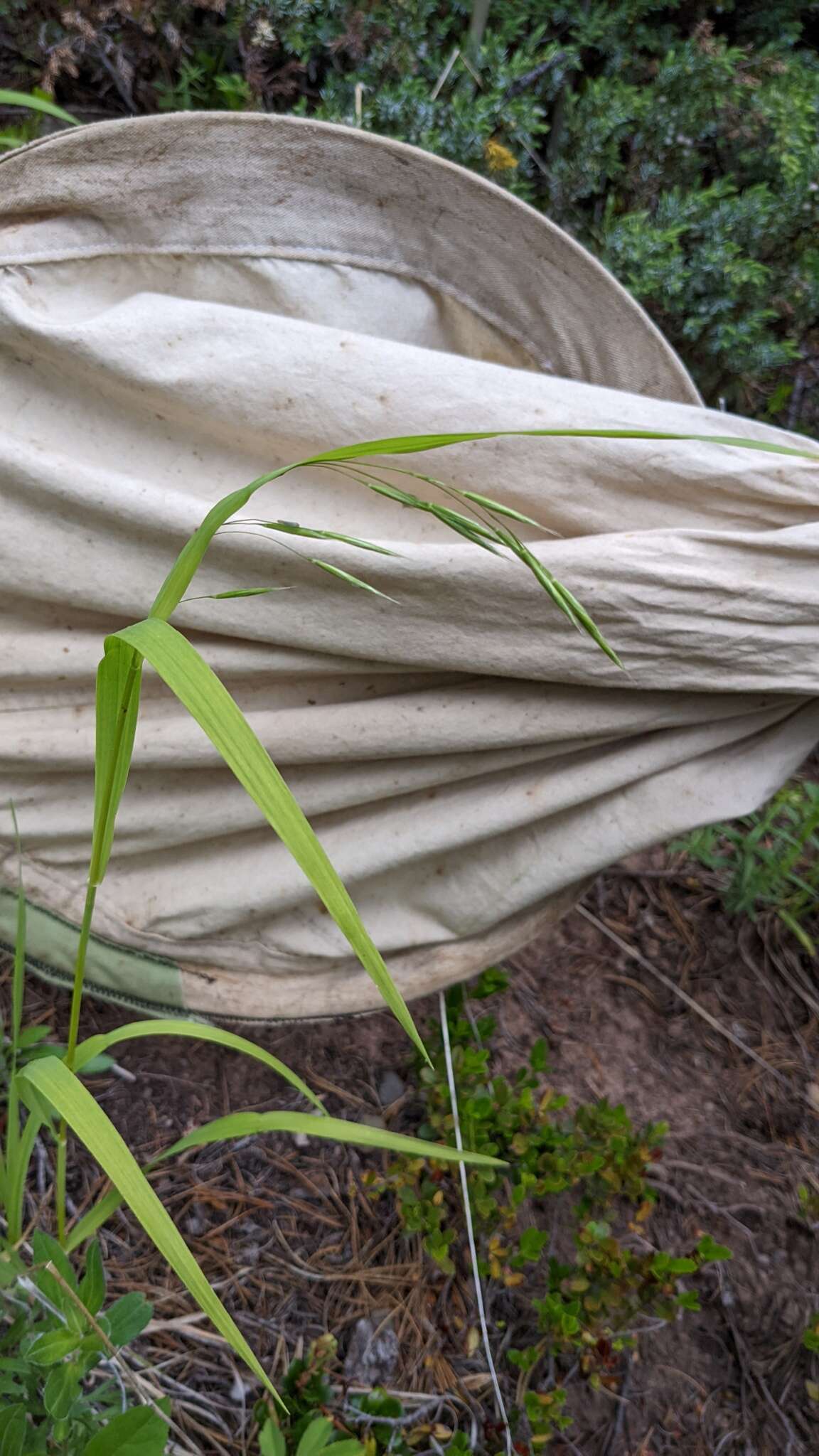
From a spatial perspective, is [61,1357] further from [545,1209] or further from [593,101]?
[593,101]

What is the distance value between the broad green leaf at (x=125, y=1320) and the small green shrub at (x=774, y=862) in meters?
1.09

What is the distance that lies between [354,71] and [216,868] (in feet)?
4.67

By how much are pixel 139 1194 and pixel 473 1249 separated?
661mm

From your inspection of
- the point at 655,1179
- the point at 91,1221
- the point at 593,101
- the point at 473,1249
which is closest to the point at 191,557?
the point at 91,1221

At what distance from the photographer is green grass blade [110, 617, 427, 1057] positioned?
0.38 m

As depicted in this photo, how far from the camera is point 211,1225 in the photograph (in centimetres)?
107

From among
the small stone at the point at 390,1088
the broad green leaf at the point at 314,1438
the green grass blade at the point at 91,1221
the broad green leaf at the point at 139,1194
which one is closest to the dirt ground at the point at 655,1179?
the small stone at the point at 390,1088

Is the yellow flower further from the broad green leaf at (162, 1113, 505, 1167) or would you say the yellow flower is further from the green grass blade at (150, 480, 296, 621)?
the broad green leaf at (162, 1113, 505, 1167)

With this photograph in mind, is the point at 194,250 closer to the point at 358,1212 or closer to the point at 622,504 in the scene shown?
the point at 622,504

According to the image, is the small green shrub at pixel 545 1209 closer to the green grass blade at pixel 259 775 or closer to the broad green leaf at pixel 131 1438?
the broad green leaf at pixel 131 1438

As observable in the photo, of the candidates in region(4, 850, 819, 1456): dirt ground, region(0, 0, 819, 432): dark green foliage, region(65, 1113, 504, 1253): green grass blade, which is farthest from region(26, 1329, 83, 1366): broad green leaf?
region(0, 0, 819, 432): dark green foliage

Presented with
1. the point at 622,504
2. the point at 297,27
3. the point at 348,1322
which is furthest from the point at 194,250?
the point at 348,1322

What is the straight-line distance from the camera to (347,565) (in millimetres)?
785

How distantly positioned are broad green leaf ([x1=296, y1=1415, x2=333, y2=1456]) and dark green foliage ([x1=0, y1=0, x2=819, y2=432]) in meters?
1.54
